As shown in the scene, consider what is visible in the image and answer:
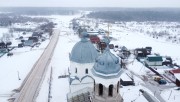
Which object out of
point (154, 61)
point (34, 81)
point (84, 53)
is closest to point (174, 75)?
point (154, 61)

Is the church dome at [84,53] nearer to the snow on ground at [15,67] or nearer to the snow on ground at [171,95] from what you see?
the snow on ground at [171,95]

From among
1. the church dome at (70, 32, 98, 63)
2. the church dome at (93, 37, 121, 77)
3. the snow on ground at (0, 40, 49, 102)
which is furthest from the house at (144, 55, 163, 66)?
the church dome at (93, 37, 121, 77)

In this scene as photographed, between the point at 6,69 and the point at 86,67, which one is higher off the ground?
the point at 86,67

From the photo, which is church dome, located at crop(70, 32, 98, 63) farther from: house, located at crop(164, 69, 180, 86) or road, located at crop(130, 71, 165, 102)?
house, located at crop(164, 69, 180, 86)

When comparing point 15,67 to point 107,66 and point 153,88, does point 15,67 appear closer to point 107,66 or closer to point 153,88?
point 153,88

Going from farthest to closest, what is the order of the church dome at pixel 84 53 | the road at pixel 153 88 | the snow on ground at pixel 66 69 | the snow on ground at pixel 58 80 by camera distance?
the road at pixel 153 88
the snow on ground at pixel 58 80
the snow on ground at pixel 66 69
the church dome at pixel 84 53

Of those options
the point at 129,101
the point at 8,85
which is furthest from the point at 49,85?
the point at 129,101

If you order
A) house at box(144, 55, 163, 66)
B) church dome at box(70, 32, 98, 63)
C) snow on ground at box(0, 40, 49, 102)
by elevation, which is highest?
church dome at box(70, 32, 98, 63)

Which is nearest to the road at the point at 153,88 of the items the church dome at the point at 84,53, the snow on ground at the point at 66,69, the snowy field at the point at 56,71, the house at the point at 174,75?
the snowy field at the point at 56,71

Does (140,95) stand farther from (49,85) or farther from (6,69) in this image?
(6,69)
